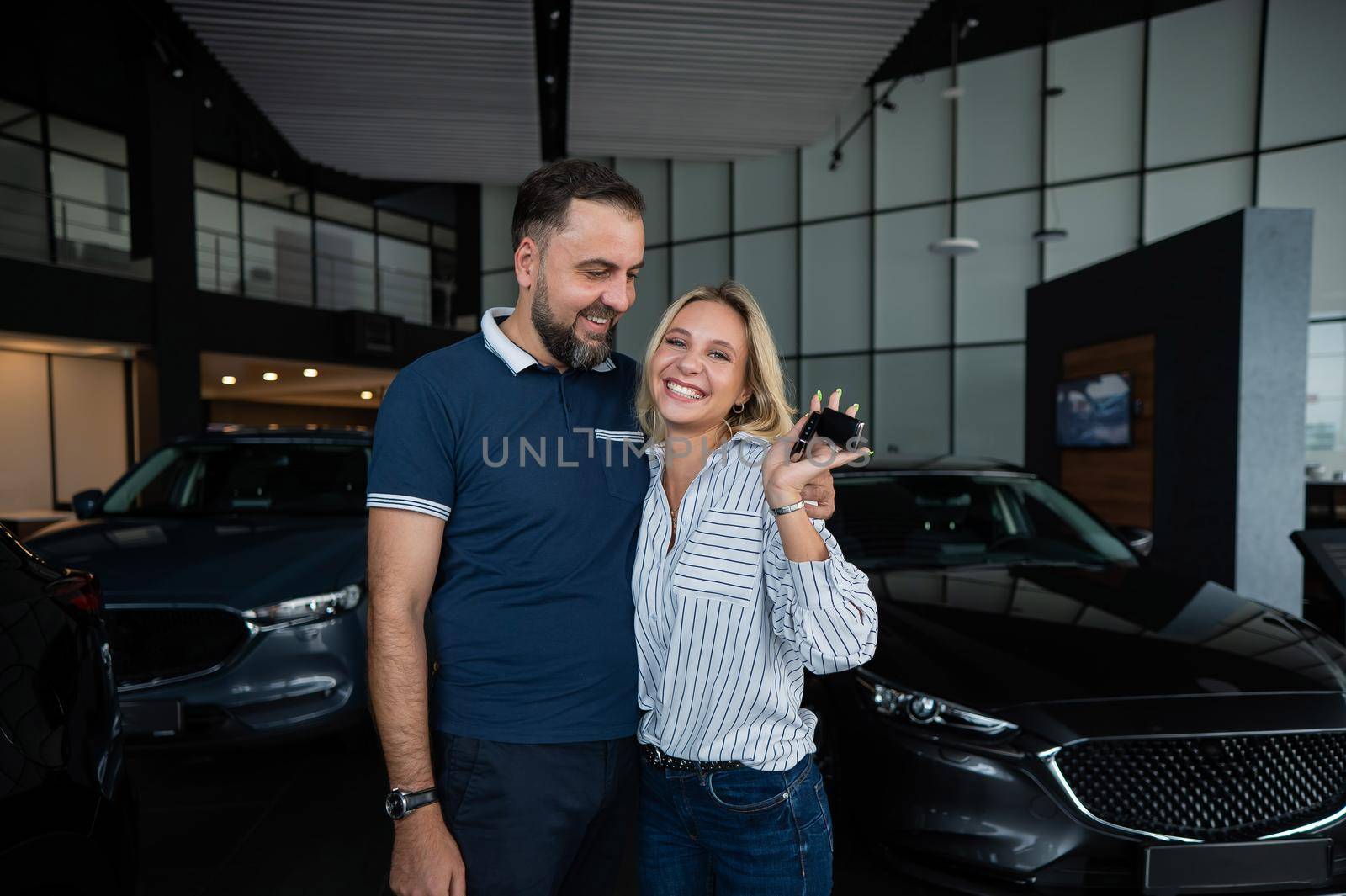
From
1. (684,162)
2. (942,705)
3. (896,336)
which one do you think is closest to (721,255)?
(684,162)

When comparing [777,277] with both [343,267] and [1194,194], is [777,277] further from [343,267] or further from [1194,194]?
[343,267]

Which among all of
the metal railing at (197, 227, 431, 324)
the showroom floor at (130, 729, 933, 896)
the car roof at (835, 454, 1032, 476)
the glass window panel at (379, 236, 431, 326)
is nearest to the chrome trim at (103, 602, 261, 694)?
the showroom floor at (130, 729, 933, 896)

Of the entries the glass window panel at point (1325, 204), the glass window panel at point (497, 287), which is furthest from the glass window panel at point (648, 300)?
the glass window panel at point (1325, 204)

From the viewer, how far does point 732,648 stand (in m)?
1.19

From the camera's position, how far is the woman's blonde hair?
4.43ft

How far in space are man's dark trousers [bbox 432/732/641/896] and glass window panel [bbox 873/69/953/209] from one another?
11.9m

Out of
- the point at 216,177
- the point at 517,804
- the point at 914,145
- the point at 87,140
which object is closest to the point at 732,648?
the point at 517,804

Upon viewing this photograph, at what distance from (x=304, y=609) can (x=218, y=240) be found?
12.6 metres

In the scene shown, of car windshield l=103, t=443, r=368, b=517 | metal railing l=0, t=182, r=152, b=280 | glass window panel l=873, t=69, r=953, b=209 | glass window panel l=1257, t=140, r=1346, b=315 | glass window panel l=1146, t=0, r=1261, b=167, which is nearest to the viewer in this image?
car windshield l=103, t=443, r=368, b=517

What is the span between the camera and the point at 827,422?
1060 millimetres

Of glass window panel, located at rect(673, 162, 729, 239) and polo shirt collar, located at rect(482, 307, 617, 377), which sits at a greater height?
glass window panel, located at rect(673, 162, 729, 239)

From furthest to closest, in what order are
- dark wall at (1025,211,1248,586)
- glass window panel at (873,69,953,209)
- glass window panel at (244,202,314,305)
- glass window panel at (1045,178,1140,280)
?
glass window panel at (244,202,314,305), glass window panel at (873,69,953,209), glass window panel at (1045,178,1140,280), dark wall at (1025,211,1248,586)

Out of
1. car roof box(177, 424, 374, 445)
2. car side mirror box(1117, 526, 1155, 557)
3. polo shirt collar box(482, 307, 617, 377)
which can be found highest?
polo shirt collar box(482, 307, 617, 377)

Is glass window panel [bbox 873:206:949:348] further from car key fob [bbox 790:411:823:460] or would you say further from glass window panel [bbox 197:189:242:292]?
car key fob [bbox 790:411:823:460]
